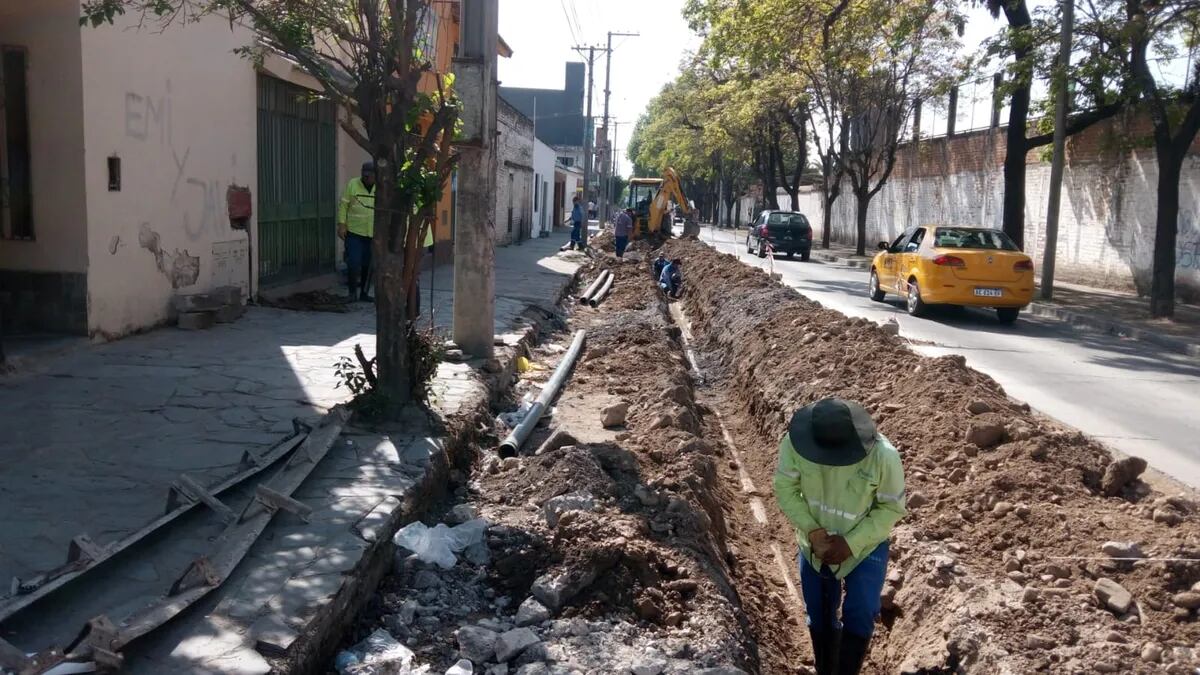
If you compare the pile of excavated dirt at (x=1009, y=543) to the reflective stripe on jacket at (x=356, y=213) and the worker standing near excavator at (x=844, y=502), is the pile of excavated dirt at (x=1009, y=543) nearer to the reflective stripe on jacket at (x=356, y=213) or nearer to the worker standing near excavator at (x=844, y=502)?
the worker standing near excavator at (x=844, y=502)

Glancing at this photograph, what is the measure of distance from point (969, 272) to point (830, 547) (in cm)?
1287

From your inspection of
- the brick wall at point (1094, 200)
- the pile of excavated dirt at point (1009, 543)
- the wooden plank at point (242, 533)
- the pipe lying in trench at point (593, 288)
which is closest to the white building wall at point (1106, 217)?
the brick wall at point (1094, 200)

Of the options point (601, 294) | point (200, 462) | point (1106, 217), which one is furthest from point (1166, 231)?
point (200, 462)

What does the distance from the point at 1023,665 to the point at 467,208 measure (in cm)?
652

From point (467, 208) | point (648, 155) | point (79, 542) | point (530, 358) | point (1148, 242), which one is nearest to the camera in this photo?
point (79, 542)

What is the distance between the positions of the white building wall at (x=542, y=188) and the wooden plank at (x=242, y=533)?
35.8 meters

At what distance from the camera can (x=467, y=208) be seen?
31.6 feet

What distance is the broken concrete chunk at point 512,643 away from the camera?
4176 millimetres

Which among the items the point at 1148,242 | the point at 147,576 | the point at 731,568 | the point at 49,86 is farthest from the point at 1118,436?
the point at 1148,242

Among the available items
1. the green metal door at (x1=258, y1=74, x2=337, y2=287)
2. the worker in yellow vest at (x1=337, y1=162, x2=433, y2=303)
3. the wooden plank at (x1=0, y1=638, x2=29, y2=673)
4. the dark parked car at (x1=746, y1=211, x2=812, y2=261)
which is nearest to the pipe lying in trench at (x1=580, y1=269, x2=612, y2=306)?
the green metal door at (x1=258, y1=74, x2=337, y2=287)

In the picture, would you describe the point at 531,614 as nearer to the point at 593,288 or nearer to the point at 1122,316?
the point at 593,288

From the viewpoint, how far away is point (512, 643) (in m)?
4.21

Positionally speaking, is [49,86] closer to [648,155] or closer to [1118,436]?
[1118,436]

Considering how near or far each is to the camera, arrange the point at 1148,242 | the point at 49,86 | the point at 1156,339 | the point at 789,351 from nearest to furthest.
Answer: the point at 49,86, the point at 789,351, the point at 1156,339, the point at 1148,242
